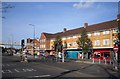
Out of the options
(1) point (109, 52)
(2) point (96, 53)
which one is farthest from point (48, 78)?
(2) point (96, 53)

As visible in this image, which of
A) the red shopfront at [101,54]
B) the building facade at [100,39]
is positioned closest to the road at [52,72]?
the building facade at [100,39]

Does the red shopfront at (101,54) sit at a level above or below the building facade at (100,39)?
below

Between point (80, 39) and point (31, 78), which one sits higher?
point (80, 39)

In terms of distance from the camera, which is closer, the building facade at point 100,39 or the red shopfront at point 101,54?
the building facade at point 100,39

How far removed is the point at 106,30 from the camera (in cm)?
5578

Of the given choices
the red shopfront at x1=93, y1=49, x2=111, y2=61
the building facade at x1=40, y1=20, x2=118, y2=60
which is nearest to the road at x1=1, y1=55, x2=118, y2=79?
the building facade at x1=40, y1=20, x2=118, y2=60

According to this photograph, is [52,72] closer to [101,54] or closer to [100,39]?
[101,54]

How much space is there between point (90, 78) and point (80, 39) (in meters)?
41.5

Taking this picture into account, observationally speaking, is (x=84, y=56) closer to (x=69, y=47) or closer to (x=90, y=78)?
(x=69, y=47)

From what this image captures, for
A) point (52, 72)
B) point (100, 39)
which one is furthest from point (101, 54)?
point (52, 72)

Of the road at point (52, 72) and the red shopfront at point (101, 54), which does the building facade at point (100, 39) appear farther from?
the road at point (52, 72)

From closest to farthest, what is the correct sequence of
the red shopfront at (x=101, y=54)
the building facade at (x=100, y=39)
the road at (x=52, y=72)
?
1. the road at (x=52, y=72)
2. the building facade at (x=100, y=39)
3. the red shopfront at (x=101, y=54)

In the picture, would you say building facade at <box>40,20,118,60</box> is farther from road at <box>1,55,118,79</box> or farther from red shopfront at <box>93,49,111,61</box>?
road at <box>1,55,118,79</box>

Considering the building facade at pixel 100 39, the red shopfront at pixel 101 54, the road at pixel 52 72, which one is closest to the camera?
the road at pixel 52 72
